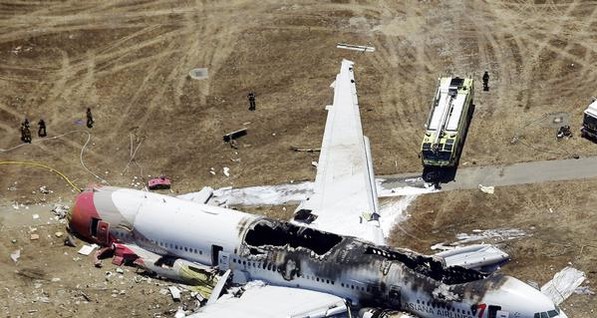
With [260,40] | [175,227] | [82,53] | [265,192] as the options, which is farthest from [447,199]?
[82,53]

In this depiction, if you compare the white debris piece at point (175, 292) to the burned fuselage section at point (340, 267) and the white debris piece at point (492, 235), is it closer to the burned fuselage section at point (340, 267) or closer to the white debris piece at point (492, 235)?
the burned fuselage section at point (340, 267)

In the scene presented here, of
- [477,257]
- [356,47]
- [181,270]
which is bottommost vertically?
[181,270]

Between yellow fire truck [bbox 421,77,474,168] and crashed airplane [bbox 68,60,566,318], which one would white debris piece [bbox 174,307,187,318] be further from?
yellow fire truck [bbox 421,77,474,168]

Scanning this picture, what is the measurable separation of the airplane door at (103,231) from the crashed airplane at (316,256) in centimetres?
7

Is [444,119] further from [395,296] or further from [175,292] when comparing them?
[175,292]

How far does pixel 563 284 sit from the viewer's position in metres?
57.2

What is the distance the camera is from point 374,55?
8044cm

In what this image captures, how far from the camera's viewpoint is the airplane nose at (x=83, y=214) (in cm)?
5934

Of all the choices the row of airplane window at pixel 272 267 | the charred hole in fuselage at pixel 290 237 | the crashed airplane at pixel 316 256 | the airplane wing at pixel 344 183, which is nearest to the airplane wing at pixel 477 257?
the crashed airplane at pixel 316 256

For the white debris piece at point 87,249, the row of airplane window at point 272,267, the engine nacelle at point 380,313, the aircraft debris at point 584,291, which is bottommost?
the aircraft debris at point 584,291

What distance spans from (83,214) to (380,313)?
18489 mm

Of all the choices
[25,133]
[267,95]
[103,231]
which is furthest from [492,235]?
[25,133]

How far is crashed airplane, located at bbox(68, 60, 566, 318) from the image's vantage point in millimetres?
51031

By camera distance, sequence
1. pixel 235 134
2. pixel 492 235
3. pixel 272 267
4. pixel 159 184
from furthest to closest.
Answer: pixel 235 134
pixel 159 184
pixel 492 235
pixel 272 267
